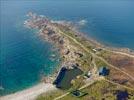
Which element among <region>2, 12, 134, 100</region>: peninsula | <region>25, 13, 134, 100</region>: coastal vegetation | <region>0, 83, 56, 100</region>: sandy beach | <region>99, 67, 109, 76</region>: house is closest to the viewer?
<region>2, 12, 134, 100</region>: peninsula

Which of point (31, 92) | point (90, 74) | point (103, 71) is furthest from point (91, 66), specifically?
point (31, 92)

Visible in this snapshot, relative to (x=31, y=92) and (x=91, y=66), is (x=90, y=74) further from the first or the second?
(x=31, y=92)

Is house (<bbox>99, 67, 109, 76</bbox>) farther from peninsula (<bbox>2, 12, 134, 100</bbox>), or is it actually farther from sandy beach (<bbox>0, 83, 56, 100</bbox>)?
sandy beach (<bbox>0, 83, 56, 100</bbox>)

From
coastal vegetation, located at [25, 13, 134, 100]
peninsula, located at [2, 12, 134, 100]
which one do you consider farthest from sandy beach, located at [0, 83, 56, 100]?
coastal vegetation, located at [25, 13, 134, 100]

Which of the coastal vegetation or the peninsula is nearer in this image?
the peninsula

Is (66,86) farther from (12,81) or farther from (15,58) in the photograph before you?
(15,58)

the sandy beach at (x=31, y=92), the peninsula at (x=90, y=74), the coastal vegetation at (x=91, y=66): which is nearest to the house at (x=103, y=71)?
the peninsula at (x=90, y=74)

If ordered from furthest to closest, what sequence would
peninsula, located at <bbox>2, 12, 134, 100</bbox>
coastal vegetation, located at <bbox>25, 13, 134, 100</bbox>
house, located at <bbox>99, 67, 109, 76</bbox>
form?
house, located at <bbox>99, 67, 109, 76</bbox>
coastal vegetation, located at <bbox>25, 13, 134, 100</bbox>
peninsula, located at <bbox>2, 12, 134, 100</bbox>

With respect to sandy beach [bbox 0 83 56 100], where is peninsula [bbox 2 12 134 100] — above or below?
above
